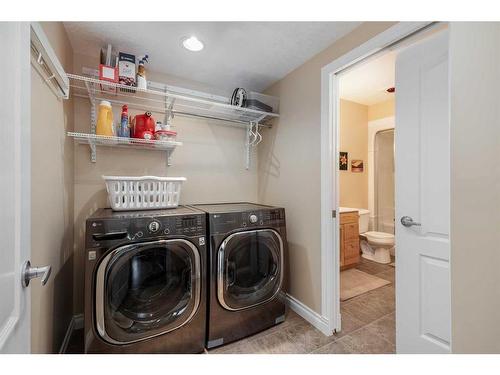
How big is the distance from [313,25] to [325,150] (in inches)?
34.2

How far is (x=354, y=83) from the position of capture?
283cm

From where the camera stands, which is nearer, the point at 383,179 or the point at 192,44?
the point at 192,44

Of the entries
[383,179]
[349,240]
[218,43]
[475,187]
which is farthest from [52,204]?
[383,179]

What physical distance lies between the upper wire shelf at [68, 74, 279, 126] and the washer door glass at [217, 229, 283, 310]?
1163mm

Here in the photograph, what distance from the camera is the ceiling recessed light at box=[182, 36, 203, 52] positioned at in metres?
1.61

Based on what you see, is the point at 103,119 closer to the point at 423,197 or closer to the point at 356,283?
the point at 423,197

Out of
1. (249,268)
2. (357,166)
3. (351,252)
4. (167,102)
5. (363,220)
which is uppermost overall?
(167,102)

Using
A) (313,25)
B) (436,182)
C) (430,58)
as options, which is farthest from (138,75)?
(436,182)

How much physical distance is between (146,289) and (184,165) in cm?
118

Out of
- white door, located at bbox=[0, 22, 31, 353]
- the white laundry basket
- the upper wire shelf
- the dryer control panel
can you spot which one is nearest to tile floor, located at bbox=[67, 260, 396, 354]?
the dryer control panel

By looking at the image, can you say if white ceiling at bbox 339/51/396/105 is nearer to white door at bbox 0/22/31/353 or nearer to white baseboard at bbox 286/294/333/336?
white baseboard at bbox 286/294/333/336

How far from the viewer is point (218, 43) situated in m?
1.67

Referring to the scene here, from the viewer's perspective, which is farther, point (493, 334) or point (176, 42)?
point (176, 42)
